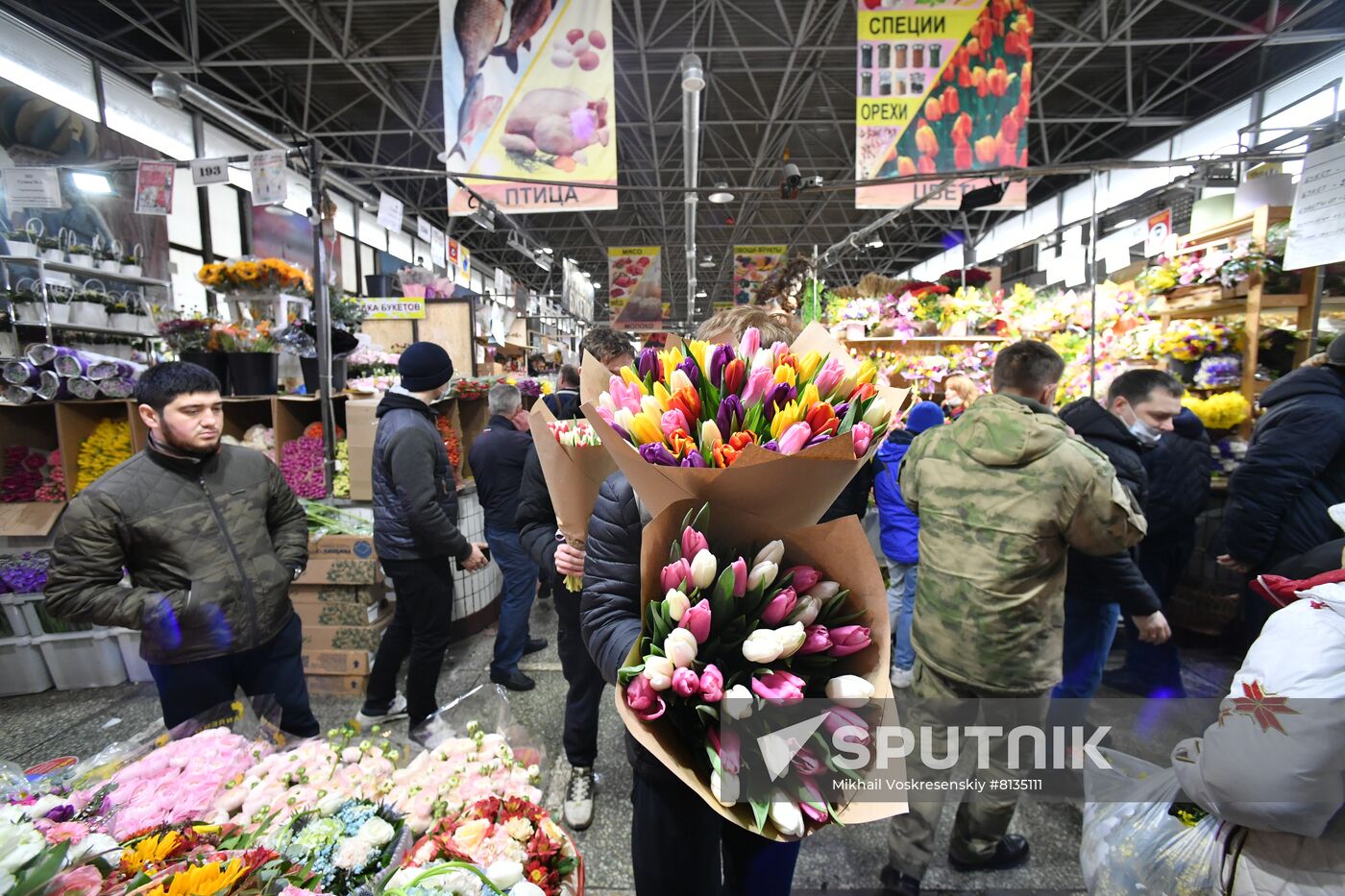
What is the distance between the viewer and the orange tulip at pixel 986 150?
14.5ft

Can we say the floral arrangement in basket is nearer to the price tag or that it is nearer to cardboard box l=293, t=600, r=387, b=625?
the price tag

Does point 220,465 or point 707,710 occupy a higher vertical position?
point 220,465

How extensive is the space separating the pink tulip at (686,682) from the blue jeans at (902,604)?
261 centimetres

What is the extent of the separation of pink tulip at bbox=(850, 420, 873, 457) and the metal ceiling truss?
419cm

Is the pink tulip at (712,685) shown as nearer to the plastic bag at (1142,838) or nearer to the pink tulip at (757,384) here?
the pink tulip at (757,384)

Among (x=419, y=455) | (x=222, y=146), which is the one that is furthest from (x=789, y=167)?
(x=222, y=146)

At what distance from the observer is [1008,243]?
1407 centimetres

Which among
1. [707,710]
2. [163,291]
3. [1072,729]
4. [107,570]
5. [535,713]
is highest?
[163,291]

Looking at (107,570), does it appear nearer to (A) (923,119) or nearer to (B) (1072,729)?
(B) (1072,729)

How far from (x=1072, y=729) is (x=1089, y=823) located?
1.08 metres

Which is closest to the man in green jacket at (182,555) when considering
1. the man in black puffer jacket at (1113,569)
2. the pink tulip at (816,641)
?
the pink tulip at (816,641)

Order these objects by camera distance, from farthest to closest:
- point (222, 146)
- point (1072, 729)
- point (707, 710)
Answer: point (222, 146), point (1072, 729), point (707, 710)

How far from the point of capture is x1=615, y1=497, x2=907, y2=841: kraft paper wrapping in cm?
75

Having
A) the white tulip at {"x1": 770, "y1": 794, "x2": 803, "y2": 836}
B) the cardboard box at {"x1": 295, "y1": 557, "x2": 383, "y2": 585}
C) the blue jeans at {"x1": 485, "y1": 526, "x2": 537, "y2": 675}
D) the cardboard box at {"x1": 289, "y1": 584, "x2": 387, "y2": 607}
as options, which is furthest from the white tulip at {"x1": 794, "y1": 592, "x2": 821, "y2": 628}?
the cardboard box at {"x1": 289, "y1": 584, "x2": 387, "y2": 607}
